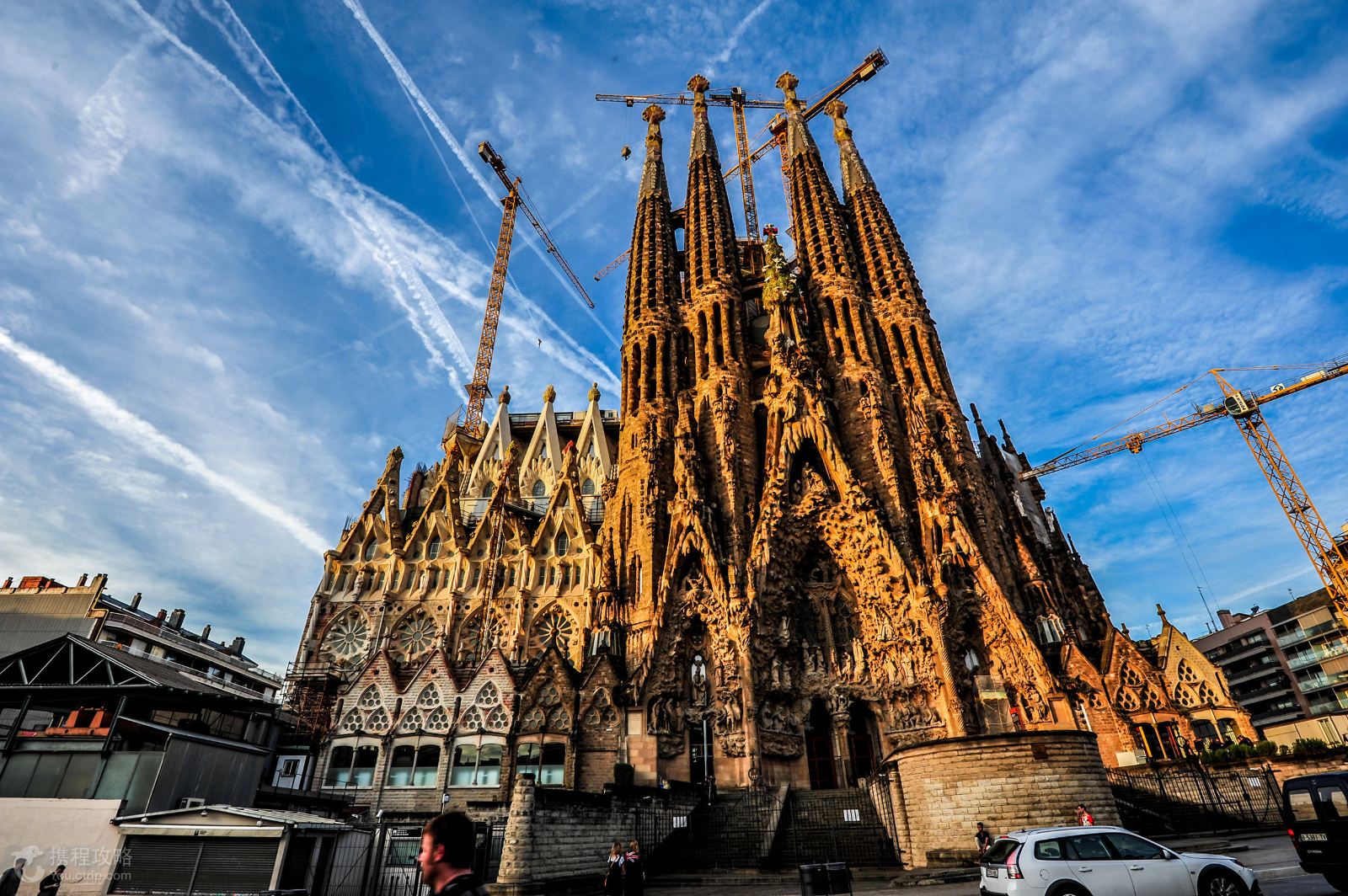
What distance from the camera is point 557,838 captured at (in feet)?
49.6

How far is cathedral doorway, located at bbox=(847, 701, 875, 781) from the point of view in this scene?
2770 cm

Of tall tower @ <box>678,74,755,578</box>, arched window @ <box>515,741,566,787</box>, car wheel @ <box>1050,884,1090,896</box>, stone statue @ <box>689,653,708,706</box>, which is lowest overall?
car wheel @ <box>1050,884,1090,896</box>

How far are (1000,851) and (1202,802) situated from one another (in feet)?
53.1

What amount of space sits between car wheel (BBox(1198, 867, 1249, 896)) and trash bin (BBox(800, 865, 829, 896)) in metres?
4.48

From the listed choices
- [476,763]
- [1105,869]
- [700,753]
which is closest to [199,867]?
[1105,869]

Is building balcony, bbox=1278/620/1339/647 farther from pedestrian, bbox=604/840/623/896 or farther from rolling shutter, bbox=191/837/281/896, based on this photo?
rolling shutter, bbox=191/837/281/896

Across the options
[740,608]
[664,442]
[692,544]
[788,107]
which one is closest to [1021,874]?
[740,608]

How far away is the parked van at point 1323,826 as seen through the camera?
8305 millimetres

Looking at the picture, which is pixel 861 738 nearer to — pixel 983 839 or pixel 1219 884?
pixel 983 839

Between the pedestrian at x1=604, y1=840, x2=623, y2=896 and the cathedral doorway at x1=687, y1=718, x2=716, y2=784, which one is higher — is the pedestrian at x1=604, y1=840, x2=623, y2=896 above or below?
below

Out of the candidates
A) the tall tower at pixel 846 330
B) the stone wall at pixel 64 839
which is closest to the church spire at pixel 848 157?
the tall tower at pixel 846 330

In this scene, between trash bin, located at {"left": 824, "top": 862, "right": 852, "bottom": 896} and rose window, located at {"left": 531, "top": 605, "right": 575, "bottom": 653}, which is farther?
rose window, located at {"left": 531, "top": 605, "right": 575, "bottom": 653}

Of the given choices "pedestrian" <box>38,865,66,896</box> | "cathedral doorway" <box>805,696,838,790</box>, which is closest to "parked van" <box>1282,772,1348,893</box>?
"pedestrian" <box>38,865,66,896</box>

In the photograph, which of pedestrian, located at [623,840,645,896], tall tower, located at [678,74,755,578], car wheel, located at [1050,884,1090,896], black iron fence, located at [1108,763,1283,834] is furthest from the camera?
tall tower, located at [678,74,755,578]
